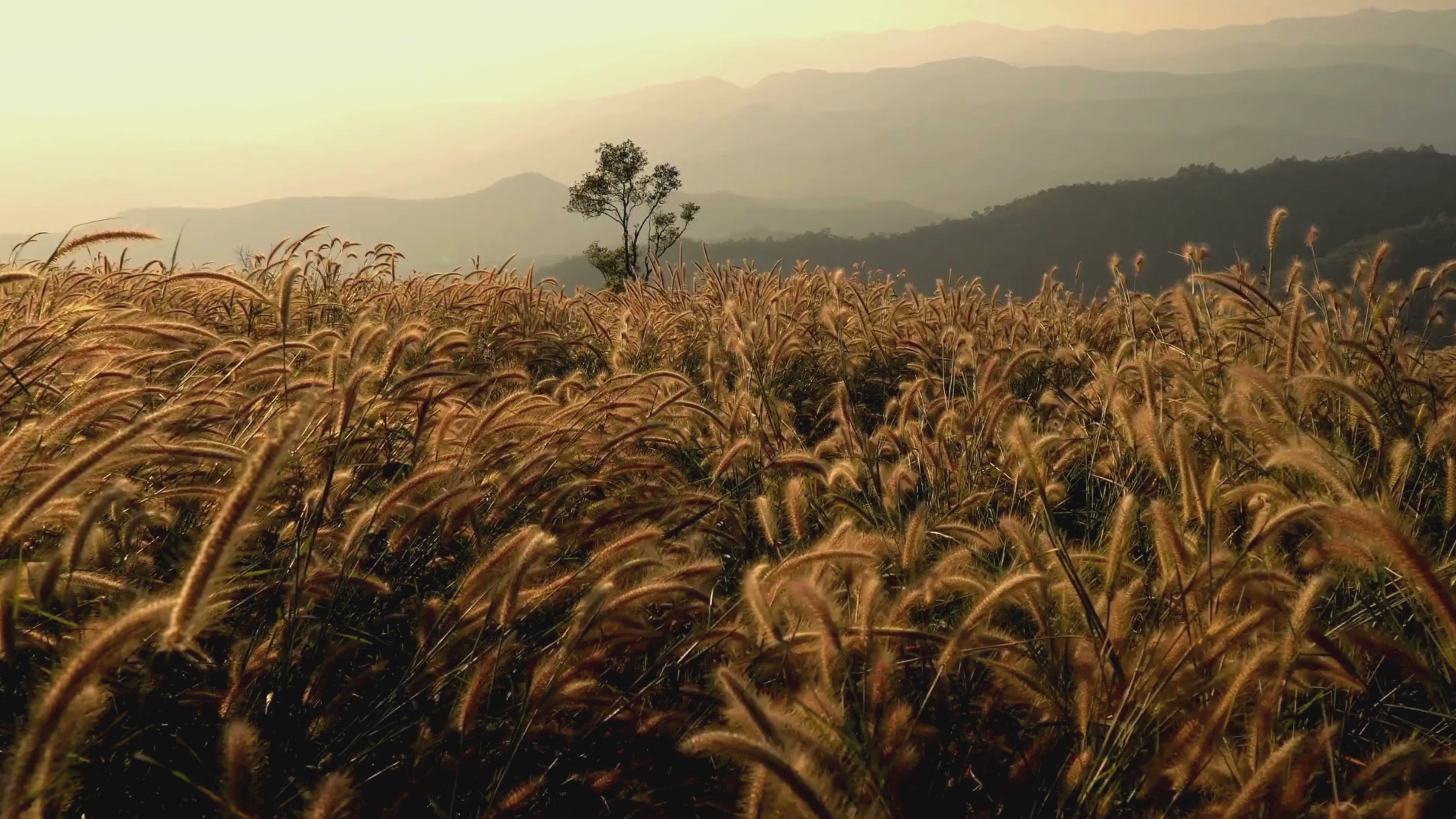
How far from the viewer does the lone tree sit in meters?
31.2

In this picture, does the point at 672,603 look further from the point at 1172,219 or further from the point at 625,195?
the point at 1172,219

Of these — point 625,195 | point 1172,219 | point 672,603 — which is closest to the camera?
point 672,603

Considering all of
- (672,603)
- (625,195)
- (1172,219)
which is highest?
(625,195)

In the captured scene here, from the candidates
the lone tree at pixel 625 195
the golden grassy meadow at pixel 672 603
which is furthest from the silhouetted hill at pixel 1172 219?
the golden grassy meadow at pixel 672 603

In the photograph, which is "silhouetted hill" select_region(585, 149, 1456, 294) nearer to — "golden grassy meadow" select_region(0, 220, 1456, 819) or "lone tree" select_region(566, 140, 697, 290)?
"lone tree" select_region(566, 140, 697, 290)

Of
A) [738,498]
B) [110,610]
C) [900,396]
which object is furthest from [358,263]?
[110,610]

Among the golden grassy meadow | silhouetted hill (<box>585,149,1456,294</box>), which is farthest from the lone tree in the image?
silhouetted hill (<box>585,149,1456,294</box>)

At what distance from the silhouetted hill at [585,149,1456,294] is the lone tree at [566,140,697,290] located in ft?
Result: 166

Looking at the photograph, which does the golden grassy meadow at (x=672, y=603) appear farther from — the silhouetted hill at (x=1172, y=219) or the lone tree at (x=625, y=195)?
the silhouetted hill at (x=1172, y=219)

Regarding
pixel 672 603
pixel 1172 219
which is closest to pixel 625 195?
pixel 672 603

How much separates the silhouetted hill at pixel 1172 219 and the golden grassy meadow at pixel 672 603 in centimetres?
7673

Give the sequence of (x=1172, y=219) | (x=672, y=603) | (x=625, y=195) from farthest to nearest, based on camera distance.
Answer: (x=1172, y=219) → (x=625, y=195) → (x=672, y=603)

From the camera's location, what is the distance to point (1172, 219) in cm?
8656

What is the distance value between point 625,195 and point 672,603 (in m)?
31.4
